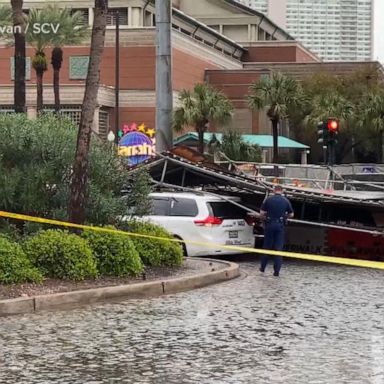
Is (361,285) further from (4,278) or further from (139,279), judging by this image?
(4,278)

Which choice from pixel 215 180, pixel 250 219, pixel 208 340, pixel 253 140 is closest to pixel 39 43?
pixel 253 140

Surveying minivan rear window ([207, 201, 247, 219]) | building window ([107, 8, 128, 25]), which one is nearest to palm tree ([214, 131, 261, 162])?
building window ([107, 8, 128, 25])

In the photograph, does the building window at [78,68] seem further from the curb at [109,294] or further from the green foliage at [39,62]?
the curb at [109,294]

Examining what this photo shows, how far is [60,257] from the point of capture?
1278 centimetres

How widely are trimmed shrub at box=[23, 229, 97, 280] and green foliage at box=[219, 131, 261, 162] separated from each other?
34.3m

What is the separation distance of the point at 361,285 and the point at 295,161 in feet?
178

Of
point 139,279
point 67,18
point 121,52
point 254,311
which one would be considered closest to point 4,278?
point 139,279

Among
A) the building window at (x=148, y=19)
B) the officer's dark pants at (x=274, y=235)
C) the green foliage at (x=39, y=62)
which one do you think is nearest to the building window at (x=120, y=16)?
the building window at (x=148, y=19)

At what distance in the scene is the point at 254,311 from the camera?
37.5 feet

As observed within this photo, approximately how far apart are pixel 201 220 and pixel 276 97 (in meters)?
33.2

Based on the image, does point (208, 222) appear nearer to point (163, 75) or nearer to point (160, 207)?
point (160, 207)

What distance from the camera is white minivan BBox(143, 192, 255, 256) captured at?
58.4ft

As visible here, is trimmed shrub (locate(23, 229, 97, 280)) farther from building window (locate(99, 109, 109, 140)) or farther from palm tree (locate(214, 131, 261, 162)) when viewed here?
building window (locate(99, 109, 109, 140))

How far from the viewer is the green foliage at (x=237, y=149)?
4727 cm
